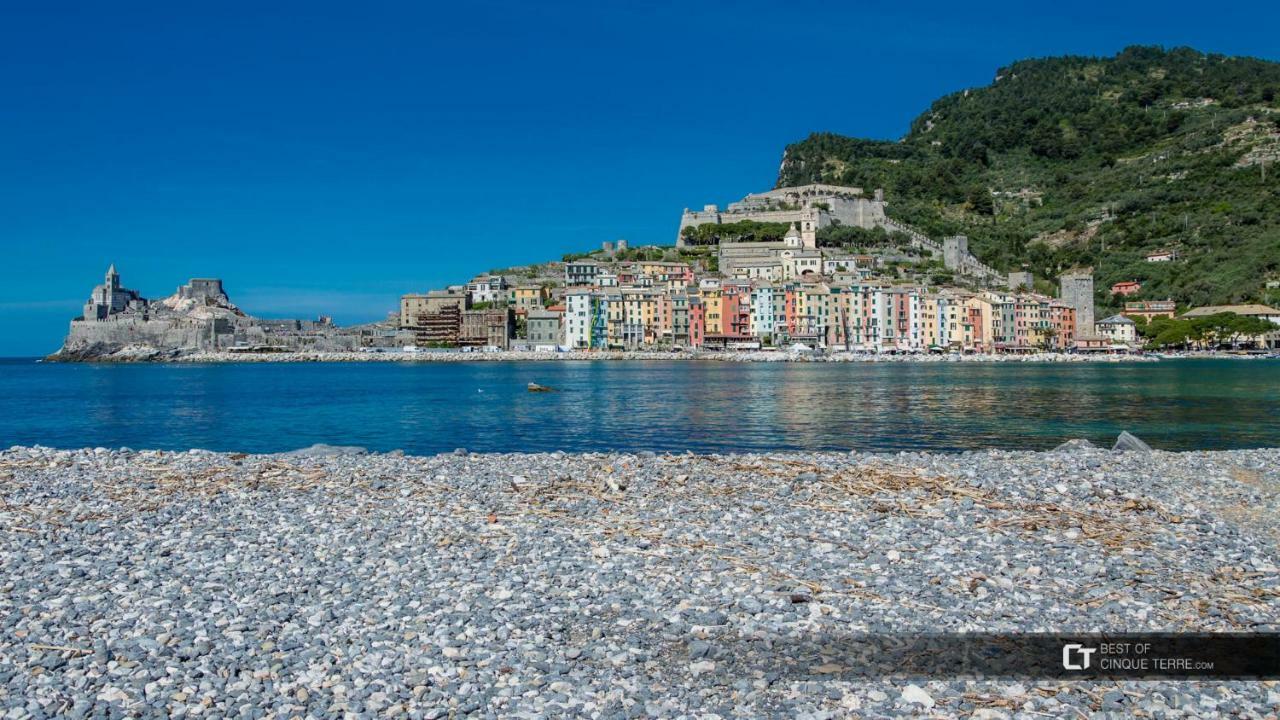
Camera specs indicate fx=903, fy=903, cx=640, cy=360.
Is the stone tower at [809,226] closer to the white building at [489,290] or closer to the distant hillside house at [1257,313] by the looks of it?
the white building at [489,290]

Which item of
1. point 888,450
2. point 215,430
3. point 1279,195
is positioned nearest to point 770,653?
point 888,450

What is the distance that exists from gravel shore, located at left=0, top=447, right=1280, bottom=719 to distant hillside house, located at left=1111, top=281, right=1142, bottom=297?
113576 millimetres

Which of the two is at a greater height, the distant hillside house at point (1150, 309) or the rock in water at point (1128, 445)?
the distant hillside house at point (1150, 309)

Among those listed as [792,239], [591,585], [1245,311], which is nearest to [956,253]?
[792,239]

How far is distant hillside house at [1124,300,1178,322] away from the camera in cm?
10331

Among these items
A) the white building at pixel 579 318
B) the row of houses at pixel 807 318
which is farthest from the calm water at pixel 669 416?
the white building at pixel 579 318

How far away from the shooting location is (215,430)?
2588cm

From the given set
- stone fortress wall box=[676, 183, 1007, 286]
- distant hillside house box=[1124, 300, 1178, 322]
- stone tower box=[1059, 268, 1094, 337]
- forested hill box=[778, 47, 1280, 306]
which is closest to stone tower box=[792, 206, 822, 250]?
stone fortress wall box=[676, 183, 1007, 286]

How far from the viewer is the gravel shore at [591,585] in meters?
4.48

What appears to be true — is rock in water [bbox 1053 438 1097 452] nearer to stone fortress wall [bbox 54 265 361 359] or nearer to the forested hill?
the forested hill

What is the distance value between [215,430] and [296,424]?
7.95 feet

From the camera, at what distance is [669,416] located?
89.1ft

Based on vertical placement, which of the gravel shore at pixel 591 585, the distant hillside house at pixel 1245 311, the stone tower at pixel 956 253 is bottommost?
the gravel shore at pixel 591 585

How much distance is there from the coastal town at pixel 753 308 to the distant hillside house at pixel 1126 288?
29cm
